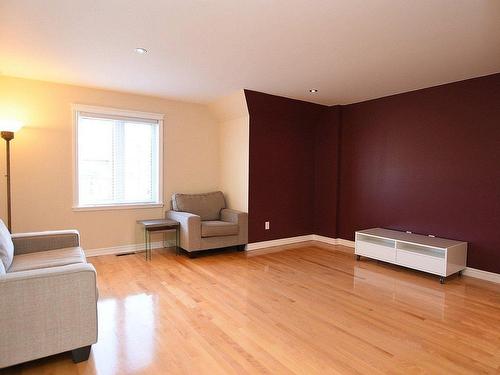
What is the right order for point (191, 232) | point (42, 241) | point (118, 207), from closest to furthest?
1. point (42, 241)
2. point (191, 232)
3. point (118, 207)

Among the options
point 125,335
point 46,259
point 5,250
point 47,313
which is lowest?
point 125,335

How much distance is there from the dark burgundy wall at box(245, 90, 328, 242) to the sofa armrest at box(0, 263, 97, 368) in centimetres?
308

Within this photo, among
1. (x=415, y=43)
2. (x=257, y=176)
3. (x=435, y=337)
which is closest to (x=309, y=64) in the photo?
(x=415, y=43)

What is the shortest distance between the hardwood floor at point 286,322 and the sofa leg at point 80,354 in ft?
0.16

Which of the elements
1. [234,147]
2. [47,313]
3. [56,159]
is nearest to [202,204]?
[234,147]

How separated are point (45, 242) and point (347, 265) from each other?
344cm

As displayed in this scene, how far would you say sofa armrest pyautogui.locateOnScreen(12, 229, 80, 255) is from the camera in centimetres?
285

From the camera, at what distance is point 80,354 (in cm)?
197

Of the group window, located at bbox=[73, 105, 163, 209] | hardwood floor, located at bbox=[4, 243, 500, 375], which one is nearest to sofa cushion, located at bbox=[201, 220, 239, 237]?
hardwood floor, located at bbox=[4, 243, 500, 375]

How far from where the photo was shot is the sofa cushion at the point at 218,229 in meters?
4.34

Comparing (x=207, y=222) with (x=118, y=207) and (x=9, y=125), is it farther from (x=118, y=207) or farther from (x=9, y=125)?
(x=9, y=125)

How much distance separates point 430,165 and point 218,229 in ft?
9.68

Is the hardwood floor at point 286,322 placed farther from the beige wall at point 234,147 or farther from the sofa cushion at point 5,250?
the beige wall at point 234,147

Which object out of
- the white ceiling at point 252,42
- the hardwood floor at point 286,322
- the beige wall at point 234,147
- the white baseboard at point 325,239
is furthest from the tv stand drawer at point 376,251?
the white ceiling at point 252,42
